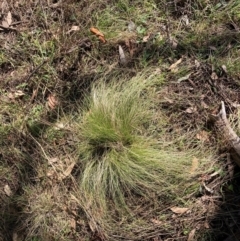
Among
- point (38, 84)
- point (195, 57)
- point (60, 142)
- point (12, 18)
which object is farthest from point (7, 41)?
point (195, 57)

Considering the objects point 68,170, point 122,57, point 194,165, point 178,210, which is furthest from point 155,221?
point 122,57

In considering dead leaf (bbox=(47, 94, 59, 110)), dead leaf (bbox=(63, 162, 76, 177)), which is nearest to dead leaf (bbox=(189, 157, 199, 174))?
dead leaf (bbox=(63, 162, 76, 177))

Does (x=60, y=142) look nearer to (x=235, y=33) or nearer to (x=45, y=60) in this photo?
(x=45, y=60)

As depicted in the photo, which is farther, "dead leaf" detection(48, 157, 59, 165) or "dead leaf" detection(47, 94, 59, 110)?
"dead leaf" detection(47, 94, 59, 110)

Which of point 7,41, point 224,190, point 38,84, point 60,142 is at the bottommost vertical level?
point 224,190

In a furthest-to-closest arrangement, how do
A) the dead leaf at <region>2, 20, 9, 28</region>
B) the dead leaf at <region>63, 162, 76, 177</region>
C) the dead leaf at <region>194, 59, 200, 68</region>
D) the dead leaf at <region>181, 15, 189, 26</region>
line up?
the dead leaf at <region>2, 20, 9, 28</region>, the dead leaf at <region>181, 15, 189, 26</region>, the dead leaf at <region>194, 59, 200, 68</region>, the dead leaf at <region>63, 162, 76, 177</region>

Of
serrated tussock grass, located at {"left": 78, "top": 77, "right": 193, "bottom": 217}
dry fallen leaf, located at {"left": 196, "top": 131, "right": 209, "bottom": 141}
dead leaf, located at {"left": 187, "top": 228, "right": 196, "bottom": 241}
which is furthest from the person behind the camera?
dry fallen leaf, located at {"left": 196, "top": 131, "right": 209, "bottom": 141}

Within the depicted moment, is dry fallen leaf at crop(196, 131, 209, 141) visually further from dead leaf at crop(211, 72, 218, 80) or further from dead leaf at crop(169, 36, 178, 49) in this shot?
dead leaf at crop(169, 36, 178, 49)
